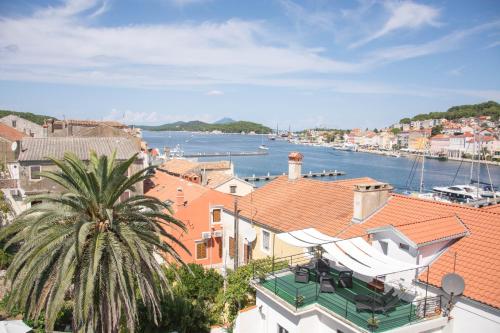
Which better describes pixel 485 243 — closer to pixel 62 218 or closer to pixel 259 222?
pixel 259 222

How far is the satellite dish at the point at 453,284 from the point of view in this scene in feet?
37.2

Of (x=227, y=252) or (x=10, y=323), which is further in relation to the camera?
(x=227, y=252)

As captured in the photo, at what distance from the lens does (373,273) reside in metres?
11.1

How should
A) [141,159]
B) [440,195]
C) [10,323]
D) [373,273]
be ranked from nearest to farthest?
[373,273] < [10,323] < [141,159] < [440,195]

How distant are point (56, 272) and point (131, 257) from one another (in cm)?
216

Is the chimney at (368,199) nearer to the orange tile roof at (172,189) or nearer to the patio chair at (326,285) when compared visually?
the patio chair at (326,285)

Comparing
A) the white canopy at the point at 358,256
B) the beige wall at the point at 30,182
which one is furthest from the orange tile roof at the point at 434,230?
the beige wall at the point at 30,182

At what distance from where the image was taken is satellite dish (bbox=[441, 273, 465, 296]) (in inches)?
446

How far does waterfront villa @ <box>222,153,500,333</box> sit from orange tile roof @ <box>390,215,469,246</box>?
0.12 feet

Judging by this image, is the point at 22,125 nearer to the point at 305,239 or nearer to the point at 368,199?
the point at 368,199

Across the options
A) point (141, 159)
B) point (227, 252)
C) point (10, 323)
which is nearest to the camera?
point (10, 323)

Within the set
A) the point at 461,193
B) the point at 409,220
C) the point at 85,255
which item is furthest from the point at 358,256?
the point at 461,193

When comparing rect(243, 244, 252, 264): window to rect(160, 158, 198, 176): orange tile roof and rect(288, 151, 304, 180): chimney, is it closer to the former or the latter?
rect(288, 151, 304, 180): chimney

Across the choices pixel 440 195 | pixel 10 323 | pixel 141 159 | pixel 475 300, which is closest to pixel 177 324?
pixel 10 323
